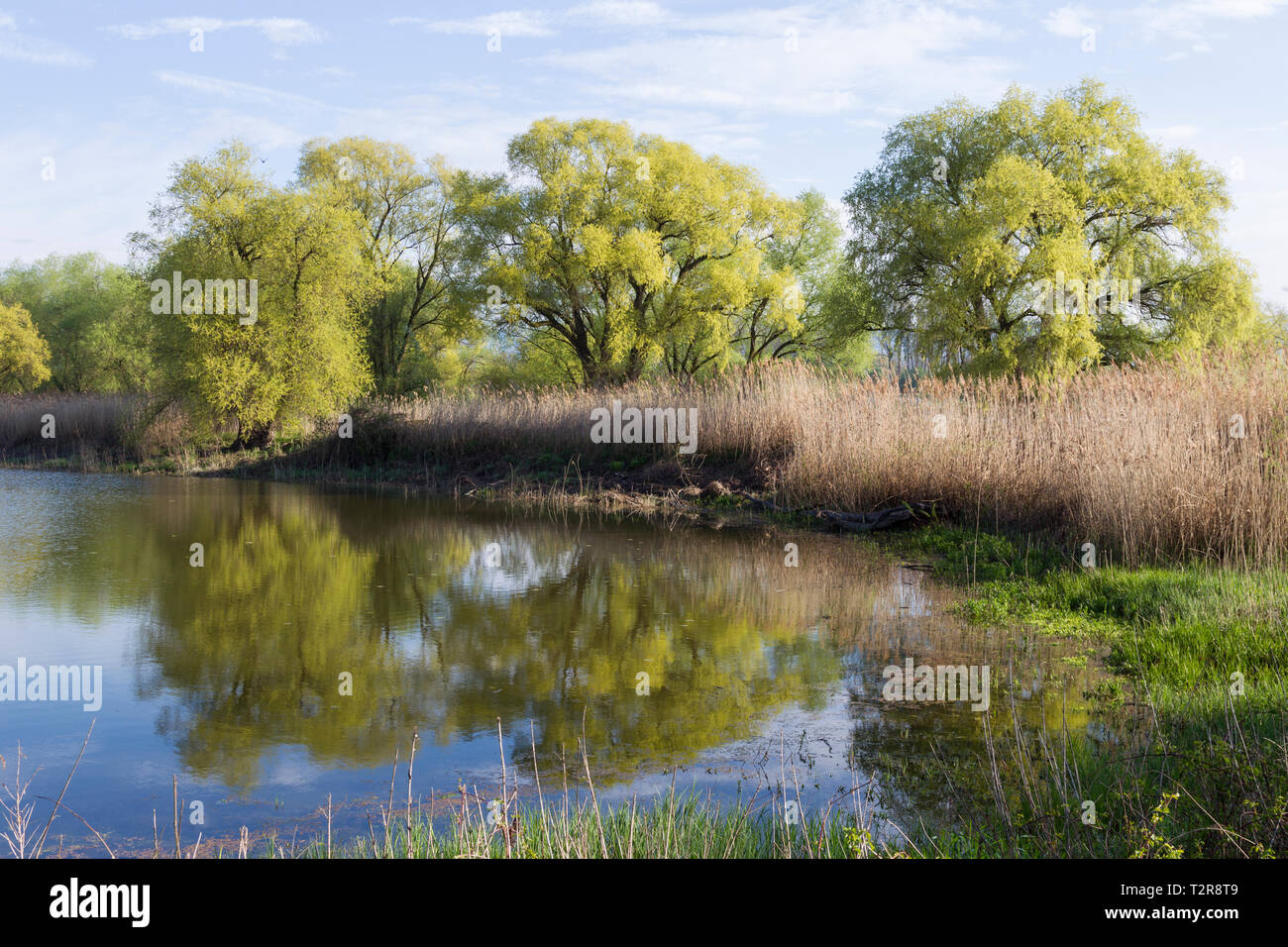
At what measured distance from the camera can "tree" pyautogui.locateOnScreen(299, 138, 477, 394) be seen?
4500cm

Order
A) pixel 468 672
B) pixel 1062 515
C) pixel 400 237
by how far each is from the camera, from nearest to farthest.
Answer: pixel 468 672, pixel 1062 515, pixel 400 237

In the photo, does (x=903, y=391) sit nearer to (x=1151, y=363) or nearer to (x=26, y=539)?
(x=1151, y=363)

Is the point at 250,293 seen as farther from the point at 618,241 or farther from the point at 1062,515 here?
the point at 1062,515

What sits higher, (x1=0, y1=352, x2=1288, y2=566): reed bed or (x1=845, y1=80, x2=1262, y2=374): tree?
(x1=845, y1=80, x2=1262, y2=374): tree

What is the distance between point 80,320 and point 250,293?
1332 inches

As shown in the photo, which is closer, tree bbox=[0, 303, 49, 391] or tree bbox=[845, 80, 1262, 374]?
tree bbox=[845, 80, 1262, 374]

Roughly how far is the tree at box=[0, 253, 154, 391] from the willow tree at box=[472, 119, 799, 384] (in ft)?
65.0

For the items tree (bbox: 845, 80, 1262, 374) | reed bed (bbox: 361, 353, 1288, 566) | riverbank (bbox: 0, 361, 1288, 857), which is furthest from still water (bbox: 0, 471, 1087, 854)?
tree (bbox: 845, 80, 1262, 374)

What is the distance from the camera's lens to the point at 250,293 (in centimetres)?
2752

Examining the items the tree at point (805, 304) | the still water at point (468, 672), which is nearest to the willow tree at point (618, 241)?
the tree at point (805, 304)

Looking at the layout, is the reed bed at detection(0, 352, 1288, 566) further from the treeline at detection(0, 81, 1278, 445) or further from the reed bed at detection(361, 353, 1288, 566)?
the treeline at detection(0, 81, 1278, 445)

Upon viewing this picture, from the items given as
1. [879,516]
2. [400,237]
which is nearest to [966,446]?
[879,516]

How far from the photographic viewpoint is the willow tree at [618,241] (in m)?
41.1

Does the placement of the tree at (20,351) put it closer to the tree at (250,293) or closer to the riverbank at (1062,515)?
the tree at (250,293)
